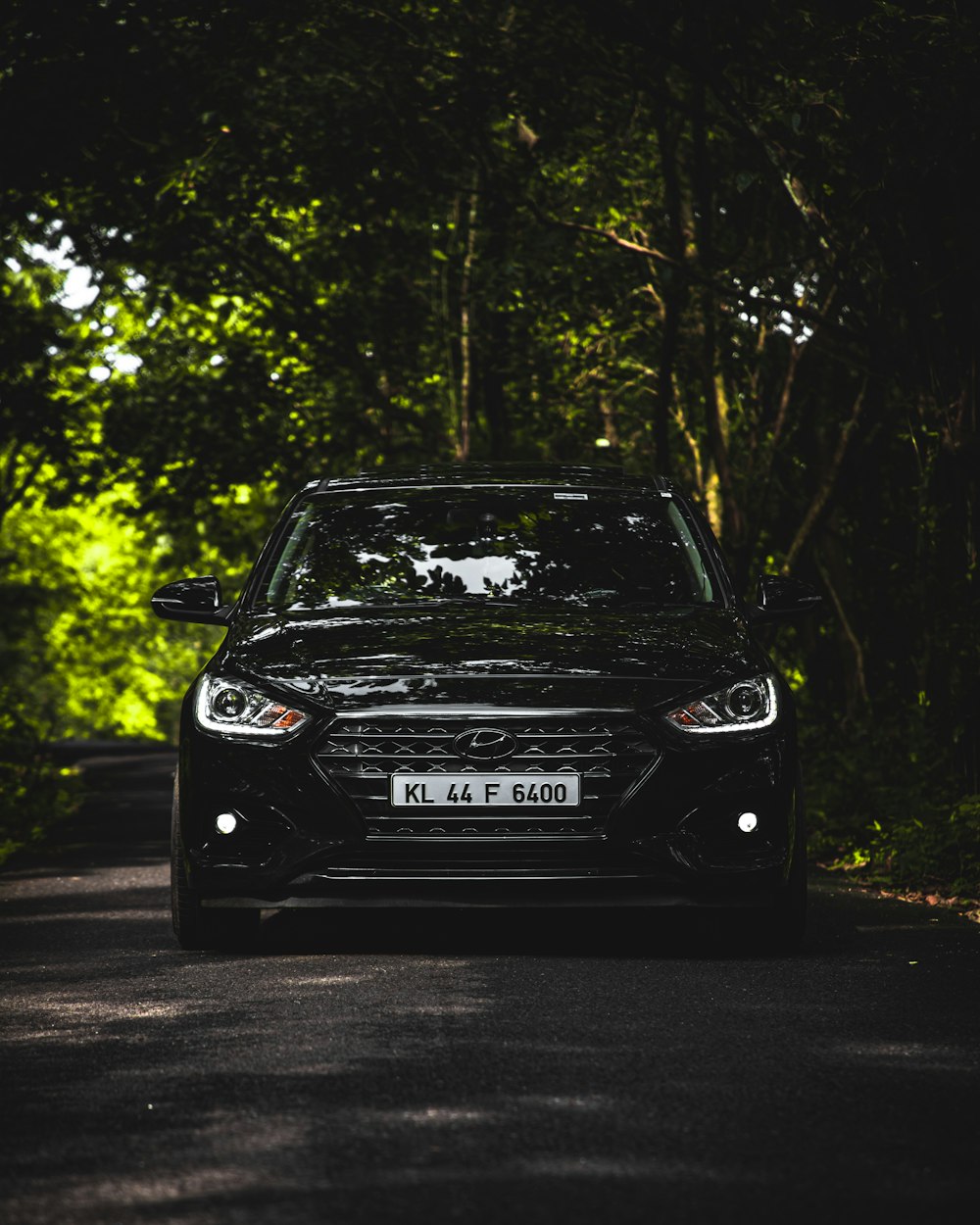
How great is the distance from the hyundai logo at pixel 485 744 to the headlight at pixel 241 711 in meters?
0.56

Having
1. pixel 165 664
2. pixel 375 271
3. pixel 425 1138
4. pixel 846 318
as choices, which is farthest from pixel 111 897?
pixel 165 664

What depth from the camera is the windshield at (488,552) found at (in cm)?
802

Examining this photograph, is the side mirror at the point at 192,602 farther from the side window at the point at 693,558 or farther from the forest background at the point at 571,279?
the forest background at the point at 571,279

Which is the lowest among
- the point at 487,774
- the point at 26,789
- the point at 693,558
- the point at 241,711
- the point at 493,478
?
the point at 26,789

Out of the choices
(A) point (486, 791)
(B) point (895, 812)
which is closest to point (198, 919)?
(A) point (486, 791)

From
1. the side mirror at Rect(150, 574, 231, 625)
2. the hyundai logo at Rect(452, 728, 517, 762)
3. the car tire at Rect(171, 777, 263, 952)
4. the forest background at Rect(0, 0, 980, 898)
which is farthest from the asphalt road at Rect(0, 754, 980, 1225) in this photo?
the forest background at Rect(0, 0, 980, 898)

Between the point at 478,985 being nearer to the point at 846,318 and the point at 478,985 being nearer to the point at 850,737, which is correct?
the point at 850,737

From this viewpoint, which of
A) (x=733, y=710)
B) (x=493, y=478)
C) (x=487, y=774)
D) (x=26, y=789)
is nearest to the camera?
(x=487, y=774)

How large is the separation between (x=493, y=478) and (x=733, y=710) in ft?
6.84

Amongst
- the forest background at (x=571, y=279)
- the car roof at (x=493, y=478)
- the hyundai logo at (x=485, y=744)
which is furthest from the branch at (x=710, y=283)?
the hyundai logo at (x=485, y=744)

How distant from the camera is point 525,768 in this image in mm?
6906

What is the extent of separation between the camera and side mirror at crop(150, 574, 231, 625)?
807cm

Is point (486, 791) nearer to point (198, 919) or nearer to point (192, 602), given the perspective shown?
point (198, 919)

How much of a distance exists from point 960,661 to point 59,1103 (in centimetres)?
748
